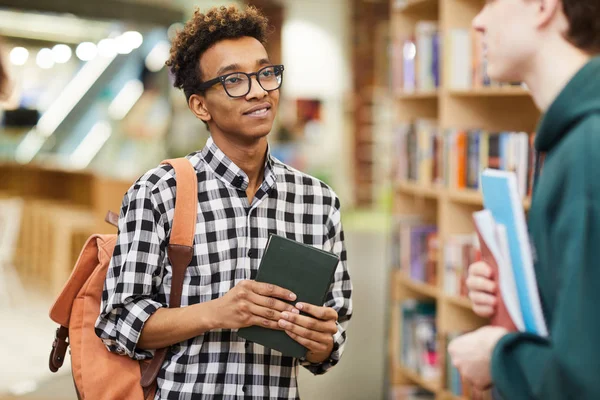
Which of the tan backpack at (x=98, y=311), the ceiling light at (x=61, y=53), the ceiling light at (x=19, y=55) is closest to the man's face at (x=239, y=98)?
the tan backpack at (x=98, y=311)

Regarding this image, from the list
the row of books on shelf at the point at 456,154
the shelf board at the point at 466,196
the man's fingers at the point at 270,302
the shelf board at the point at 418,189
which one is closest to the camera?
the man's fingers at the point at 270,302

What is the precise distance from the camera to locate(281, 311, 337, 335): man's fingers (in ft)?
4.81

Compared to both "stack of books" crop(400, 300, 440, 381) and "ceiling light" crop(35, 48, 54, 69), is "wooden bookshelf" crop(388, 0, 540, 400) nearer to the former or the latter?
"stack of books" crop(400, 300, 440, 381)

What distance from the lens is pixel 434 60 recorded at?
3.73 metres

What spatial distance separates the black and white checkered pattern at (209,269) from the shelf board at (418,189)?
205cm

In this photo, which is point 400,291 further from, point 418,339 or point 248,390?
point 248,390

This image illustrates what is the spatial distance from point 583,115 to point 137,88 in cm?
859

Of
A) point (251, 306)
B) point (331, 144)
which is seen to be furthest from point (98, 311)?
point (331, 144)

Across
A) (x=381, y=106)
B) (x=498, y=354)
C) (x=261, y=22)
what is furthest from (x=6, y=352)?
(x=381, y=106)

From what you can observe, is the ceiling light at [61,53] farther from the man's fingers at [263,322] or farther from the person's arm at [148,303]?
the man's fingers at [263,322]

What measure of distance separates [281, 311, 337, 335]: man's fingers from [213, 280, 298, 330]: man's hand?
2cm

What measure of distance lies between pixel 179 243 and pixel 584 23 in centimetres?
91

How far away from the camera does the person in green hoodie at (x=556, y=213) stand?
3.07 ft

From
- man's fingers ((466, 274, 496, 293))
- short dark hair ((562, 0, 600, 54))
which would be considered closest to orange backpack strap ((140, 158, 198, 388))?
man's fingers ((466, 274, 496, 293))
